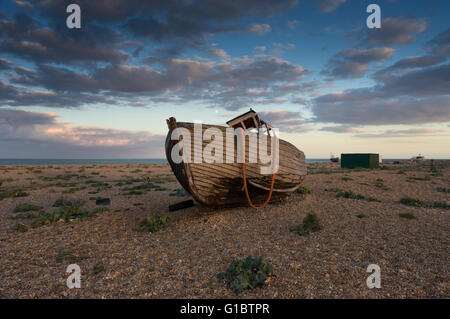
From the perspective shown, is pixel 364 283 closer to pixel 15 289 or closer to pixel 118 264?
pixel 118 264

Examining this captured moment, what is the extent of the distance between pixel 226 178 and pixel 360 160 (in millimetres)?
34452

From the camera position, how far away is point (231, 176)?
29.1 ft

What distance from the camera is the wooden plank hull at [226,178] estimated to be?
8.30 metres

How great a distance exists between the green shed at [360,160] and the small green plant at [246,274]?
36.5 metres

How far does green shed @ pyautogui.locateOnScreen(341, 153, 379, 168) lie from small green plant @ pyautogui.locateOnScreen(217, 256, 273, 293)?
36.5 m

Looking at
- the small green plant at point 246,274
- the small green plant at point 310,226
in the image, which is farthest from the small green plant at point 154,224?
the small green plant at point 310,226

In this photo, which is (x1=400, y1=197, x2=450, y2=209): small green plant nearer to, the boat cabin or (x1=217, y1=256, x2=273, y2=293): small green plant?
the boat cabin

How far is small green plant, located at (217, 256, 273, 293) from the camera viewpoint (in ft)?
15.1

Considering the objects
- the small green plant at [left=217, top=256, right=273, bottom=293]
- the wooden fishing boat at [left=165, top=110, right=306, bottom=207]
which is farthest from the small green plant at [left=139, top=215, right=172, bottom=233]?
the small green plant at [left=217, top=256, right=273, bottom=293]

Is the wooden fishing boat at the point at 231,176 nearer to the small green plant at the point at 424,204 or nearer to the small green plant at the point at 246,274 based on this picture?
the small green plant at the point at 246,274

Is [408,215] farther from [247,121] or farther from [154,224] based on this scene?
[154,224]

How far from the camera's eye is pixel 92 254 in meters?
6.46

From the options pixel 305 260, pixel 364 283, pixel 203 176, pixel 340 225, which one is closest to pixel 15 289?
pixel 203 176

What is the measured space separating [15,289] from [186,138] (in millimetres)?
5525
